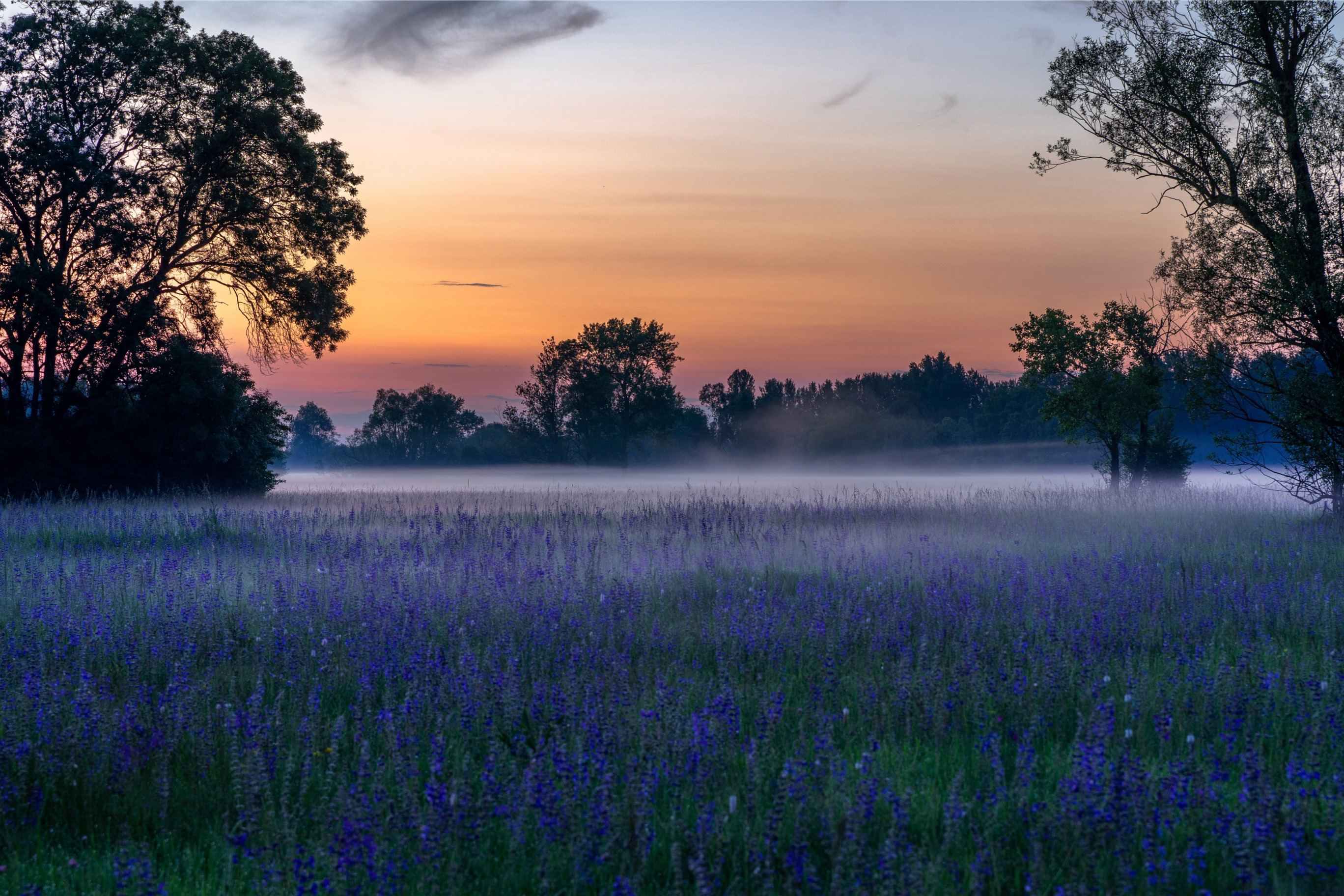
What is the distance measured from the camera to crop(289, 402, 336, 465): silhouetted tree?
13575 centimetres

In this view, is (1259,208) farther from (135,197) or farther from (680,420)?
(680,420)

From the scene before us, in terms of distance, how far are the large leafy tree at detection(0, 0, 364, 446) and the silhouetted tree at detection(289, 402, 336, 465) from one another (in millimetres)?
117451

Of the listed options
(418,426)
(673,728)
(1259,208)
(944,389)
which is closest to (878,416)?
(944,389)

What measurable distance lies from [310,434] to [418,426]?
48.3 metres

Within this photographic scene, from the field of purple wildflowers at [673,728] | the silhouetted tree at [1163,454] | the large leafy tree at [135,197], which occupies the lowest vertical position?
the field of purple wildflowers at [673,728]

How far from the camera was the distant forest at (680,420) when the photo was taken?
2785 inches

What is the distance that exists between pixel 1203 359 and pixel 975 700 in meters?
14.1

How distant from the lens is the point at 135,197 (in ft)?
71.6

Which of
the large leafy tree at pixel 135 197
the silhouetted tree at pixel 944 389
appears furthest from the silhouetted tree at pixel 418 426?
the large leafy tree at pixel 135 197

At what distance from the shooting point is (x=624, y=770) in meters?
4.01

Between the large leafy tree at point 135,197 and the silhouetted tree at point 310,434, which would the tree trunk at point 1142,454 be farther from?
the silhouetted tree at point 310,434

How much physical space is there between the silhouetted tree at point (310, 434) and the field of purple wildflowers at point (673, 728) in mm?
135204

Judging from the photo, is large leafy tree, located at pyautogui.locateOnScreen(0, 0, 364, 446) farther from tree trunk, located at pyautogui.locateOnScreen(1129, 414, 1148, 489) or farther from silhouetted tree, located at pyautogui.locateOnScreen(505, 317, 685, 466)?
silhouetted tree, located at pyautogui.locateOnScreen(505, 317, 685, 466)

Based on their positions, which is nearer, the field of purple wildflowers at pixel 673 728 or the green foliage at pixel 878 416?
the field of purple wildflowers at pixel 673 728
